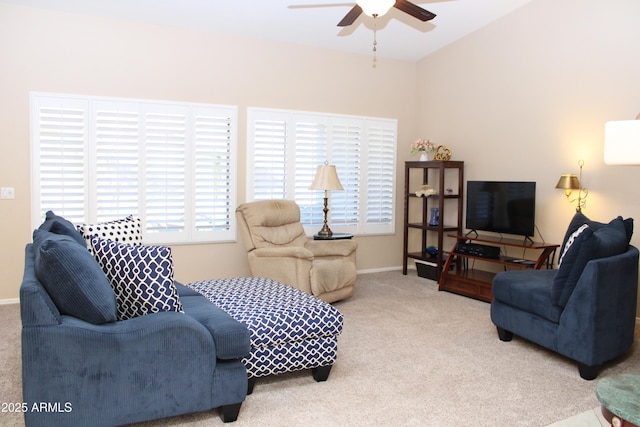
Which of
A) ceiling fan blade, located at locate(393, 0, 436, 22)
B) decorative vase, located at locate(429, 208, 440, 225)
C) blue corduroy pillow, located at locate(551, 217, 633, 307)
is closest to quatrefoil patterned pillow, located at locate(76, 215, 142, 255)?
ceiling fan blade, located at locate(393, 0, 436, 22)

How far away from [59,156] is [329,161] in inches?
115

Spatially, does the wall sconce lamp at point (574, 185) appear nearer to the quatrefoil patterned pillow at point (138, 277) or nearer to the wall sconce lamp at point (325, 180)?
the wall sconce lamp at point (325, 180)

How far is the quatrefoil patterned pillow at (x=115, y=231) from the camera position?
3430 mm

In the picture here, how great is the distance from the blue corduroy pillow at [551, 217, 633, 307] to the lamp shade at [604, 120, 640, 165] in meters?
1.27

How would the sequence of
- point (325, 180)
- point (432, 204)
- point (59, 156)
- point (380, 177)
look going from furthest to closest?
point (432, 204), point (380, 177), point (325, 180), point (59, 156)

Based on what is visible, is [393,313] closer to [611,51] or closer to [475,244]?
[475,244]

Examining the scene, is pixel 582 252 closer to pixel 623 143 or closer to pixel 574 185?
pixel 623 143

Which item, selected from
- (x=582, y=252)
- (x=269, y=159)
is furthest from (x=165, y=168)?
(x=582, y=252)

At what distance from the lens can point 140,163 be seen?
511 cm

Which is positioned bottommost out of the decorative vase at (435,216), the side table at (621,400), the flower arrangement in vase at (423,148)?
the side table at (621,400)

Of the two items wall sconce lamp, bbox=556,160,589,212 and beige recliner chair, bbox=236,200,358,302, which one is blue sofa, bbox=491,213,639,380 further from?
beige recliner chair, bbox=236,200,358,302

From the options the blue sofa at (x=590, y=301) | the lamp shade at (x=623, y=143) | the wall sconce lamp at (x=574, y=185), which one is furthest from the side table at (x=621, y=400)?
the wall sconce lamp at (x=574, y=185)

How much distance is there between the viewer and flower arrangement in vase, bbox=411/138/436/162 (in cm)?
622

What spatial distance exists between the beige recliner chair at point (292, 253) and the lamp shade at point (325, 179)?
338mm
